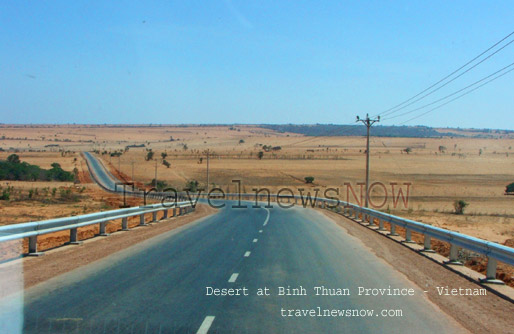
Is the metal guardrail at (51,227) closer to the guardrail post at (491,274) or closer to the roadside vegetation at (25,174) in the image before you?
the guardrail post at (491,274)

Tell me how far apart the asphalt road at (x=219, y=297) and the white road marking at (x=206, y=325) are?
14 mm

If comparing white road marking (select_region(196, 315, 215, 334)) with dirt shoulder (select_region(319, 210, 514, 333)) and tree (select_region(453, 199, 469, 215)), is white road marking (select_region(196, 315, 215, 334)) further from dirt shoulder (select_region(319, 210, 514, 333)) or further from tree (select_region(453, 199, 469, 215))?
tree (select_region(453, 199, 469, 215))

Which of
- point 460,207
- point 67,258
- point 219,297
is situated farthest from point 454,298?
point 460,207

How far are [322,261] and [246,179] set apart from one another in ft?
245

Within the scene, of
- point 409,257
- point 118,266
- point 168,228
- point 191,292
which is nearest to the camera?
point 191,292

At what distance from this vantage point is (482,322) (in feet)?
28.3

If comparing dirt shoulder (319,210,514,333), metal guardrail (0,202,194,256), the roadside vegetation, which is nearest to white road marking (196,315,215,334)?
dirt shoulder (319,210,514,333)

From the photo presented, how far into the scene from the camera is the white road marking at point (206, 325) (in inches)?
301

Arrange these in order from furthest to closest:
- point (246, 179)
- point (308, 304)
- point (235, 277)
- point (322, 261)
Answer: point (246, 179), point (322, 261), point (235, 277), point (308, 304)

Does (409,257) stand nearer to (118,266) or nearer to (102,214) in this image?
(118,266)

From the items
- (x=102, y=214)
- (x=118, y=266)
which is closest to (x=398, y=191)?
(x=102, y=214)

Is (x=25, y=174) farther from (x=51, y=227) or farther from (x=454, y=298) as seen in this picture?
(x=454, y=298)

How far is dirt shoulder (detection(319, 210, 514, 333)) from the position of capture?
339 inches

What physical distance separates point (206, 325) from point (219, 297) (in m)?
1.92
